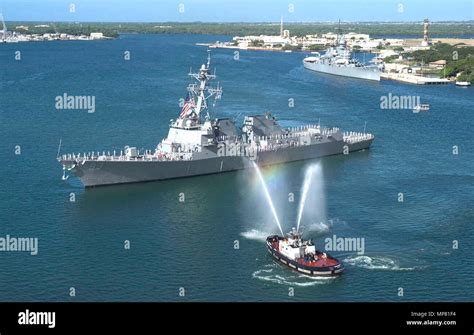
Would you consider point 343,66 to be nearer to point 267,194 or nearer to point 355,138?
point 355,138

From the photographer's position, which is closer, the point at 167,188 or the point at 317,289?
the point at 317,289

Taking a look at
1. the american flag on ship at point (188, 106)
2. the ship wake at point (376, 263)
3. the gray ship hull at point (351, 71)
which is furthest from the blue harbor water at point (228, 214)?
the gray ship hull at point (351, 71)

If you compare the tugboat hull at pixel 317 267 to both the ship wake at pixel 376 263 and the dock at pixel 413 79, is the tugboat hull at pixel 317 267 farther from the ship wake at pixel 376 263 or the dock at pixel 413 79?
the dock at pixel 413 79

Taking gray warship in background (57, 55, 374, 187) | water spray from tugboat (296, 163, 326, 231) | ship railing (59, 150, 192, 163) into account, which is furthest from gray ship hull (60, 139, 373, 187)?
water spray from tugboat (296, 163, 326, 231)

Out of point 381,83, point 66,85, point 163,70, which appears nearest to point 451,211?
point 66,85

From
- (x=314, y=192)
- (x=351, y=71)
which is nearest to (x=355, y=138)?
(x=314, y=192)

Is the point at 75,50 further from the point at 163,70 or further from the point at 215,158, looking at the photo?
the point at 215,158

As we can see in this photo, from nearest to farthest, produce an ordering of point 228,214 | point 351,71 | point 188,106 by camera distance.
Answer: point 228,214, point 188,106, point 351,71

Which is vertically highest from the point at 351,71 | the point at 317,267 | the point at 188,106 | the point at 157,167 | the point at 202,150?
the point at 188,106
